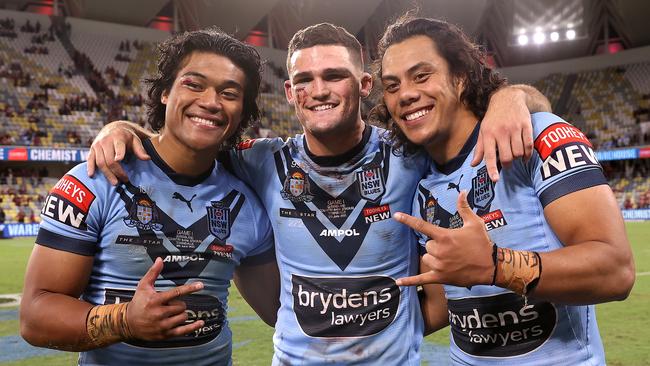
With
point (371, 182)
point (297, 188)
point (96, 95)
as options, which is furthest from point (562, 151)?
point (96, 95)

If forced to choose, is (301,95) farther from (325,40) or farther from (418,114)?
(418,114)

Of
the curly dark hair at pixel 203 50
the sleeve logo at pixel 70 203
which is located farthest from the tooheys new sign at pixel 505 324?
the sleeve logo at pixel 70 203

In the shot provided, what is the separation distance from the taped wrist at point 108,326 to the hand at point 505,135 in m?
1.69

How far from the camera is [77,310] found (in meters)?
→ 2.64

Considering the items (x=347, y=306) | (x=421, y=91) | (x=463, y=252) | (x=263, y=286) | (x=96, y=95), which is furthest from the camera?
(x=96, y=95)

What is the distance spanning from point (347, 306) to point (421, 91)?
116 cm

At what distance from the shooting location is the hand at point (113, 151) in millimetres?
2988

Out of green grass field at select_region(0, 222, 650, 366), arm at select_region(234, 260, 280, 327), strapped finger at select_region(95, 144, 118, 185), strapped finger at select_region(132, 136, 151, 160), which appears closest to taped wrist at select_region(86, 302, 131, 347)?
strapped finger at select_region(95, 144, 118, 185)

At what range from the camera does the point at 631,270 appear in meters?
2.23

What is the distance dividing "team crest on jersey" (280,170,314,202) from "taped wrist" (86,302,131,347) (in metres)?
1.10

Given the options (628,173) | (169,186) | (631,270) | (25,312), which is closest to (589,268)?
(631,270)

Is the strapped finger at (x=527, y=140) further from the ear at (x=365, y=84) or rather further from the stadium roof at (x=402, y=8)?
the stadium roof at (x=402, y=8)

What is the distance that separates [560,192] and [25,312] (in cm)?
240

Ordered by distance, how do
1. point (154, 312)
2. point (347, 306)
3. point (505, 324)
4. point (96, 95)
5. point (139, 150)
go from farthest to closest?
point (96, 95), point (139, 150), point (347, 306), point (505, 324), point (154, 312)
